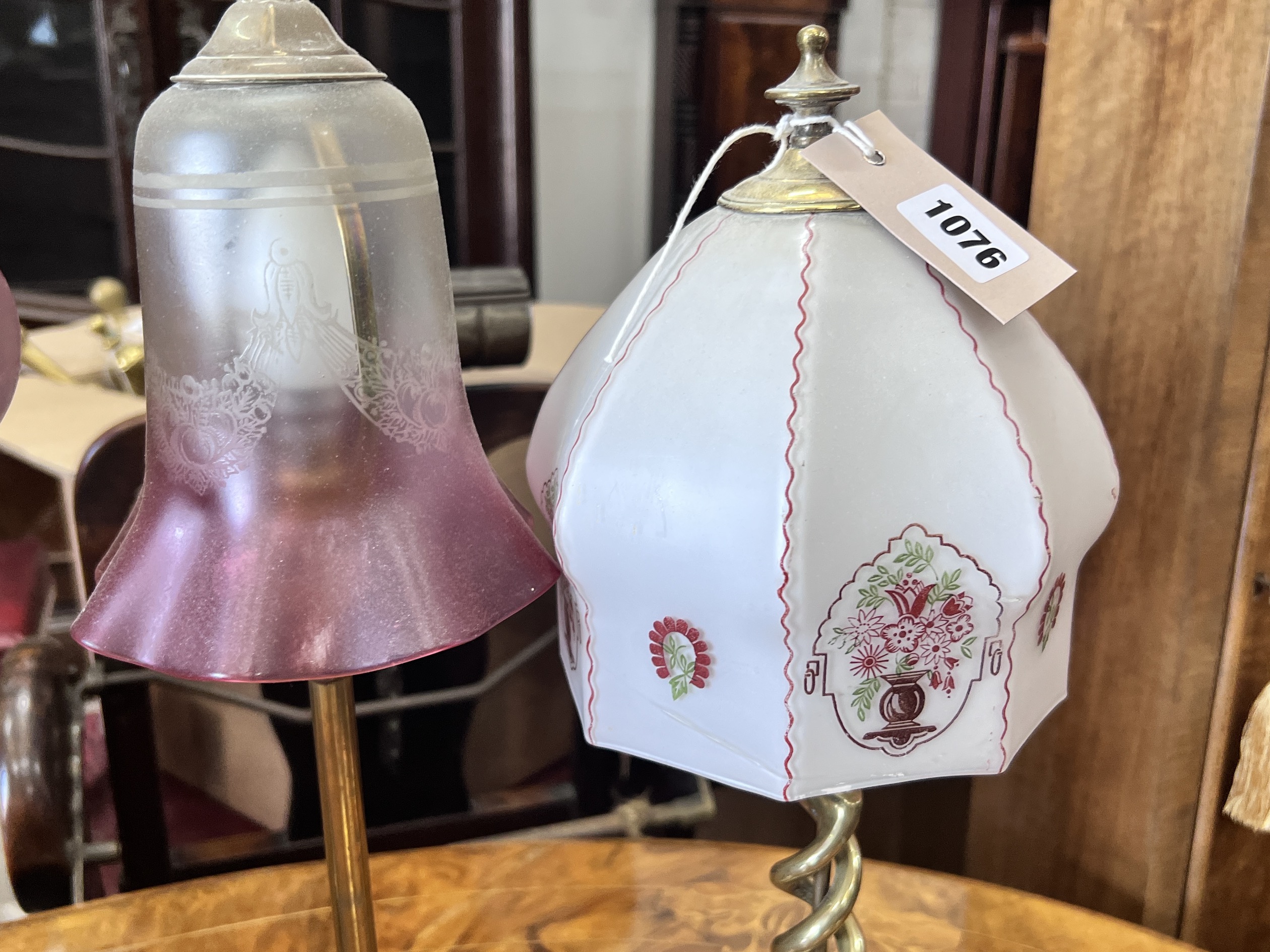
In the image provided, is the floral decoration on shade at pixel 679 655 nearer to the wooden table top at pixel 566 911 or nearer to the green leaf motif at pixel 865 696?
the green leaf motif at pixel 865 696

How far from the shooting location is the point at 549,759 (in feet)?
→ 3.77

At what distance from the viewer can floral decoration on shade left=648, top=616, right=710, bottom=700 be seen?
507 mm

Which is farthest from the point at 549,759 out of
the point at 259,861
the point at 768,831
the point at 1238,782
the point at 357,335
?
the point at 357,335

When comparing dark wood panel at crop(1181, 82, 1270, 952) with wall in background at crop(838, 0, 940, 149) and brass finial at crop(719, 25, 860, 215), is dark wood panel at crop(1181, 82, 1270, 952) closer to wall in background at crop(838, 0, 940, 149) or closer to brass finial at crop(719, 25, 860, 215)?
brass finial at crop(719, 25, 860, 215)

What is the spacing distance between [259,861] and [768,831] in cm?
63

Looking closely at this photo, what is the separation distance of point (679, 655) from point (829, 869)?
7.9 inches

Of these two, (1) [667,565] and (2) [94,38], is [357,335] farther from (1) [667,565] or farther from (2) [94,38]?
(2) [94,38]

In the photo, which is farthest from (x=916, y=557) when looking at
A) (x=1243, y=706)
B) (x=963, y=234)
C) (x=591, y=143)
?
(x=591, y=143)

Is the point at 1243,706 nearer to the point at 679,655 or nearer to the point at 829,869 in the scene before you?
the point at 829,869

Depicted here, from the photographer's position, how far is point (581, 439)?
1.73ft

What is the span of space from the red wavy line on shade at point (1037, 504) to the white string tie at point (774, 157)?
0.07 meters

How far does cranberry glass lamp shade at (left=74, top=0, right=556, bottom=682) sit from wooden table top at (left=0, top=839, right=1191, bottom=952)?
1.16 ft

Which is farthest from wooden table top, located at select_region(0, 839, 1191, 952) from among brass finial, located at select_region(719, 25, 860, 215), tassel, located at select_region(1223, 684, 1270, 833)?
brass finial, located at select_region(719, 25, 860, 215)

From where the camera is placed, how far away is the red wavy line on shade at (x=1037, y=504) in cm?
49
